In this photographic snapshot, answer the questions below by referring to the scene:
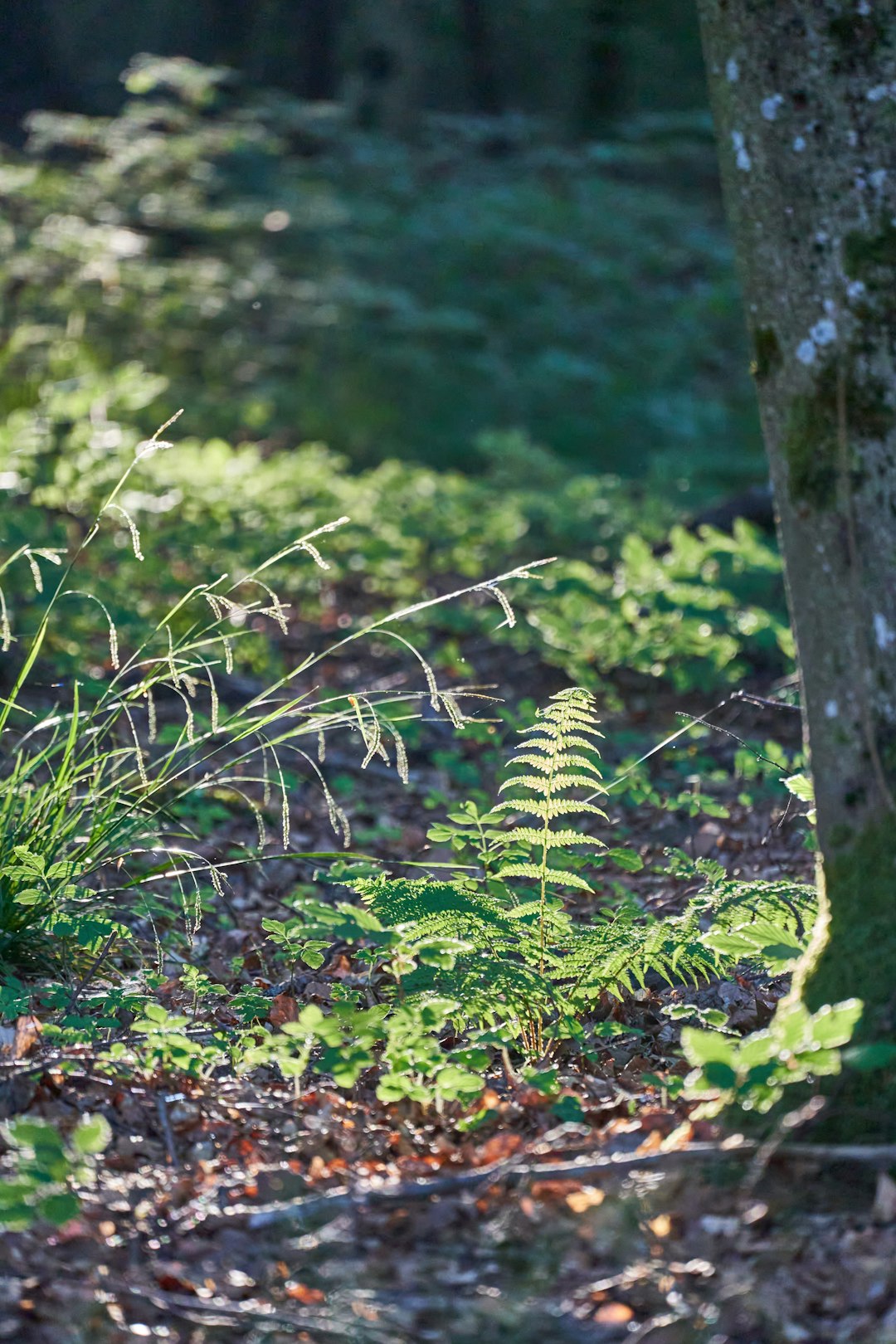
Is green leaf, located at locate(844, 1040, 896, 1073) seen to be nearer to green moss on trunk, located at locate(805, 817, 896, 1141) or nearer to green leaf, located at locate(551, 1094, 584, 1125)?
green moss on trunk, located at locate(805, 817, 896, 1141)

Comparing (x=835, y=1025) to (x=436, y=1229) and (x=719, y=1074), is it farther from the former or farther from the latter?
(x=436, y=1229)

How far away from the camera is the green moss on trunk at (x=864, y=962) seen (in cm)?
204

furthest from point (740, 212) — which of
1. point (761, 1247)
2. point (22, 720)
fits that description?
point (22, 720)

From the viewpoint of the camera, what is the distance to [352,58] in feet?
47.2

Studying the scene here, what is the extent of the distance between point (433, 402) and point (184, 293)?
10.8 ft

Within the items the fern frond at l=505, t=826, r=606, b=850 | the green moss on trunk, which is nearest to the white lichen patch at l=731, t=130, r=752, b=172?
the green moss on trunk

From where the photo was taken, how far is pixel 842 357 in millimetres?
2199

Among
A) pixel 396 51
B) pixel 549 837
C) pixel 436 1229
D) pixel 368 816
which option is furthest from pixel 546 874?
pixel 396 51

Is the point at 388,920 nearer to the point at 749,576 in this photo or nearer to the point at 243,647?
the point at 243,647

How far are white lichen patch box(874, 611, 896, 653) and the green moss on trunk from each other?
1.02 ft

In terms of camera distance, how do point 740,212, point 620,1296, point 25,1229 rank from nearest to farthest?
point 620,1296 → point 25,1229 → point 740,212

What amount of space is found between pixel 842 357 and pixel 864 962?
108 cm

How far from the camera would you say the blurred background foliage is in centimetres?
597

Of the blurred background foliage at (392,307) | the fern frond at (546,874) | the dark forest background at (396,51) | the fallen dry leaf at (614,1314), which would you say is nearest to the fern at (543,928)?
the fern frond at (546,874)
